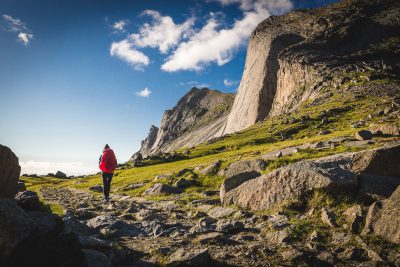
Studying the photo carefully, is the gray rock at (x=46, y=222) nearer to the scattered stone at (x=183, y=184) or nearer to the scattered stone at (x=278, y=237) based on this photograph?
the scattered stone at (x=278, y=237)

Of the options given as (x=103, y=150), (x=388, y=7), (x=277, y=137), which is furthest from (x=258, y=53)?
(x=103, y=150)

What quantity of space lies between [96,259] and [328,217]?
26.1 ft

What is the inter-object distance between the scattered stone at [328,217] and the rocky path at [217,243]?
0.56 meters

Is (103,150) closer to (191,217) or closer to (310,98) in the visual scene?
(191,217)

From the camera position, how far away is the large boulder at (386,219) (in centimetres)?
854

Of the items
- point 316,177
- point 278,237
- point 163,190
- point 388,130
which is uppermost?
point 388,130

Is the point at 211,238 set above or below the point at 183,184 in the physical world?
below

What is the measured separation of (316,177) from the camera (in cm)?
1274

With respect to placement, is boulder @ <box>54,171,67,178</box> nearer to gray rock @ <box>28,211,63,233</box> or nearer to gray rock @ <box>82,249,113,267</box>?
gray rock @ <box>28,211,63,233</box>

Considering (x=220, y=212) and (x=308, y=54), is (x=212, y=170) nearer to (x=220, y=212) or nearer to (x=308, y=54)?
(x=220, y=212)


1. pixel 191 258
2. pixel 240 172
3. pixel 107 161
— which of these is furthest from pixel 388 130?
pixel 191 258

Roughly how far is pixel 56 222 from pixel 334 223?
9049 mm

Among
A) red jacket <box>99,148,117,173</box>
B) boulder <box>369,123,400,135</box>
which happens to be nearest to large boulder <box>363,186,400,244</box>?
red jacket <box>99,148,117,173</box>

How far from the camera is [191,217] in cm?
1388
